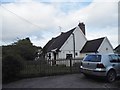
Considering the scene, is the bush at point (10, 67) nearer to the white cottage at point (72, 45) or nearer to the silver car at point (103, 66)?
the silver car at point (103, 66)

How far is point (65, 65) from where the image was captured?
15.9 meters

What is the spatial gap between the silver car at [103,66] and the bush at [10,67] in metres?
4.19

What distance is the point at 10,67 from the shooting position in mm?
11836

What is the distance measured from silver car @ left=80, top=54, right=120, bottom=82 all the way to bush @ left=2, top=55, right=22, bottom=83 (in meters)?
4.19

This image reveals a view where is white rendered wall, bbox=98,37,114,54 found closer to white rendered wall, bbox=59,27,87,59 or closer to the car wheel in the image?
white rendered wall, bbox=59,27,87,59

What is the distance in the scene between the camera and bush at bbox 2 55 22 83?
11646mm

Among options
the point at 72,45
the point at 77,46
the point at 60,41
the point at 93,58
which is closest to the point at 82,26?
the point at 77,46

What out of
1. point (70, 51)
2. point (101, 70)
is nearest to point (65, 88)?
point (101, 70)

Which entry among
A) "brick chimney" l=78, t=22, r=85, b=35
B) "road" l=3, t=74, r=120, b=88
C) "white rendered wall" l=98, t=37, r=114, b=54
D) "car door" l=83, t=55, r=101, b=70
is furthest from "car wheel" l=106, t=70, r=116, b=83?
"brick chimney" l=78, t=22, r=85, b=35

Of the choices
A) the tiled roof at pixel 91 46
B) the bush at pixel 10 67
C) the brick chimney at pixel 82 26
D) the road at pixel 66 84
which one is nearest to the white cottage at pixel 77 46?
the tiled roof at pixel 91 46

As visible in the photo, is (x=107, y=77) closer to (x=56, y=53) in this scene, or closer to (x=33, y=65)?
(x=33, y=65)

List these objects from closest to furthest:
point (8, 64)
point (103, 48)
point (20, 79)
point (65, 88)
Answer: point (65, 88) → point (8, 64) → point (20, 79) → point (103, 48)

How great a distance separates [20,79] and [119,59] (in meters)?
6.46

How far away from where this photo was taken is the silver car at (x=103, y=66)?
10828mm
